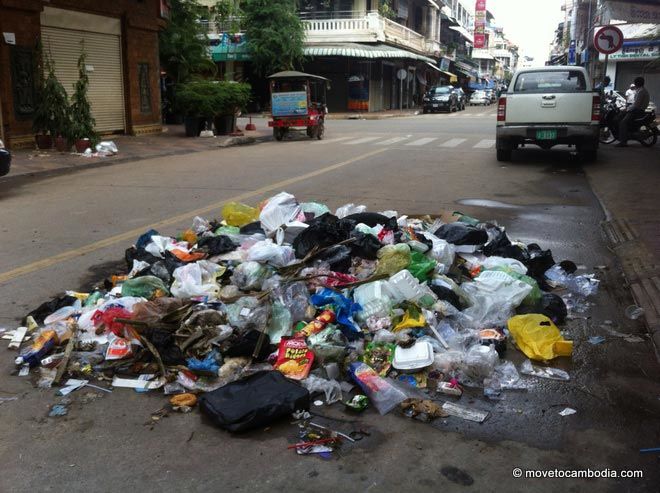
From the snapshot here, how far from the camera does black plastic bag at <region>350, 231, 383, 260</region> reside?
18.1 feet

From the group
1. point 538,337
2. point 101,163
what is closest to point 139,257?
point 538,337

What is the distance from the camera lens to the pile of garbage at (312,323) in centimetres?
366

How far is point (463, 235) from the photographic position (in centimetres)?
600

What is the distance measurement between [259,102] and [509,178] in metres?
31.9

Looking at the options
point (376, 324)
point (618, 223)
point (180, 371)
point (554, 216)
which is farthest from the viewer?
point (554, 216)

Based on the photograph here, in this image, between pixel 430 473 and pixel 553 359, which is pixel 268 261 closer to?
pixel 553 359

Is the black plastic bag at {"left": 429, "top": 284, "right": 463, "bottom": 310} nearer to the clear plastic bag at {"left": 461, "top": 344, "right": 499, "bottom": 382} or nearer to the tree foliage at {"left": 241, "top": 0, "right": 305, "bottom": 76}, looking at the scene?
the clear plastic bag at {"left": 461, "top": 344, "right": 499, "bottom": 382}

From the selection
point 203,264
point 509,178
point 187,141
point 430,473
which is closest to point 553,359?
point 430,473

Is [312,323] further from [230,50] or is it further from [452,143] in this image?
[230,50]

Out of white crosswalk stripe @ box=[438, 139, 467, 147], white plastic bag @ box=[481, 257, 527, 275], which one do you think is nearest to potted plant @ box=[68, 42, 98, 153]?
white crosswalk stripe @ box=[438, 139, 467, 147]

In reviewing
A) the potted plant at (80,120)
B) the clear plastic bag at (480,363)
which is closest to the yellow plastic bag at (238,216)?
the clear plastic bag at (480,363)

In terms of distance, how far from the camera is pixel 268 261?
5398mm

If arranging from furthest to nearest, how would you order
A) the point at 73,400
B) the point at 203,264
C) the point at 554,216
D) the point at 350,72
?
the point at 350,72, the point at 554,216, the point at 203,264, the point at 73,400

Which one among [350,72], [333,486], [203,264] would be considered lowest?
[333,486]
